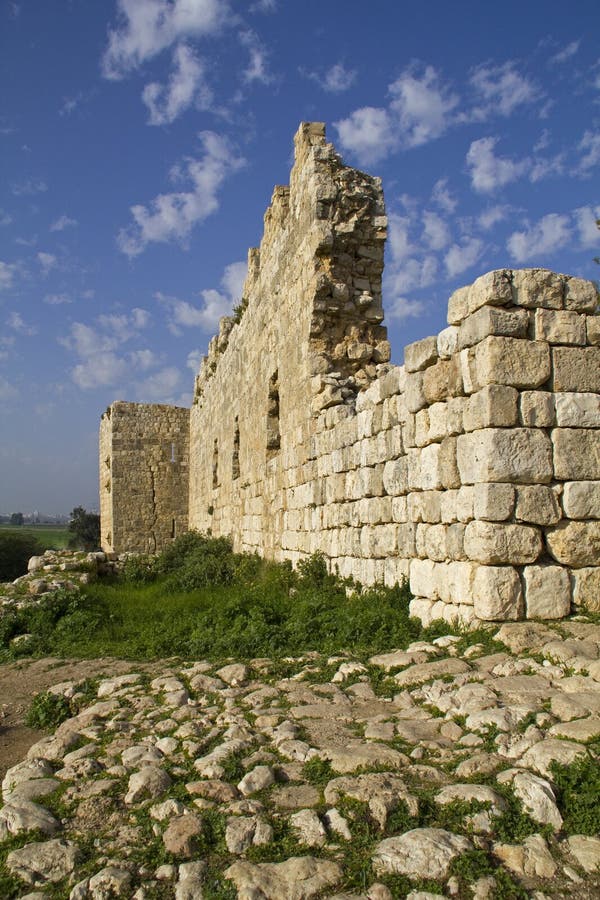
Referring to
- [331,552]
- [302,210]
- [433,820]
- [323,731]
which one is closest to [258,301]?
[302,210]

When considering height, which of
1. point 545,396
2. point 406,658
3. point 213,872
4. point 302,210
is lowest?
point 213,872

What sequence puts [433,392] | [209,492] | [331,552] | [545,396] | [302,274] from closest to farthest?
[545,396], [433,392], [331,552], [302,274], [209,492]

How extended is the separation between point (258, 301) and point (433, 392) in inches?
300

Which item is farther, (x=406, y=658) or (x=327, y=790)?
(x=406, y=658)

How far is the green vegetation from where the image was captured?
577 cm

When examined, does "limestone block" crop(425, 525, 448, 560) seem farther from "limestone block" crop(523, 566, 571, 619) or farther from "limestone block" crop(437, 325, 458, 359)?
"limestone block" crop(437, 325, 458, 359)

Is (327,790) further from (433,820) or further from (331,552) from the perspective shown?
(331,552)

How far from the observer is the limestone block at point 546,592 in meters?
4.96

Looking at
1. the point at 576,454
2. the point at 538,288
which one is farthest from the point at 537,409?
the point at 538,288

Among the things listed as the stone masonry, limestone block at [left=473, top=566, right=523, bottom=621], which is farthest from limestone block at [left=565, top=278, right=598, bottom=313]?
limestone block at [left=473, top=566, right=523, bottom=621]

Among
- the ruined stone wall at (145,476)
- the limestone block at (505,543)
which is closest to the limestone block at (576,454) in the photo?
the limestone block at (505,543)

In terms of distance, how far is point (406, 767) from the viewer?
323 centimetres

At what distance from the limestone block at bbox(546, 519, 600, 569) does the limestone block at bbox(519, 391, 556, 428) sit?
709 millimetres

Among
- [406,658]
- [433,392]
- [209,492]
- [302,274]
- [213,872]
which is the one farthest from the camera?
[209,492]
